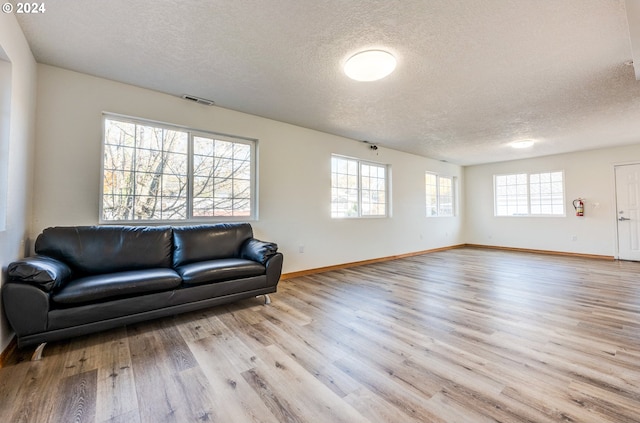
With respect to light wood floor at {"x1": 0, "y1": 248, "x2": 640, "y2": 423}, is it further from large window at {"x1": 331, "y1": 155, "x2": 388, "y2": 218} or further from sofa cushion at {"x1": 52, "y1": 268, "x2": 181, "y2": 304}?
large window at {"x1": 331, "y1": 155, "x2": 388, "y2": 218}

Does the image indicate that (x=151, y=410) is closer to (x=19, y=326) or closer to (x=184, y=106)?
(x=19, y=326)

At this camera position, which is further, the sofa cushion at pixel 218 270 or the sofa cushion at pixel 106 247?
the sofa cushion at pixel 218 270

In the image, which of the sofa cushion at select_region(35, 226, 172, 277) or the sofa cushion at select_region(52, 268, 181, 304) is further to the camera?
the sofa cushion at select_region(35, 226, 172, 277)

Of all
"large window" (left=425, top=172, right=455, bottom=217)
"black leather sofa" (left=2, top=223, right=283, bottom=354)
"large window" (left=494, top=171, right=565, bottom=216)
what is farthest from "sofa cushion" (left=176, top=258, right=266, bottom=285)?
"large window" (left=494, top=171, right=565, bottom=216)

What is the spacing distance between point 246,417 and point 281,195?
3187 millimetres

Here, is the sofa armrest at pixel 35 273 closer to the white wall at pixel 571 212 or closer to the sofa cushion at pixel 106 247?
the sofa cushion at pixel 106 247

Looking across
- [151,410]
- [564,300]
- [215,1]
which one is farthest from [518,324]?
[215,1]

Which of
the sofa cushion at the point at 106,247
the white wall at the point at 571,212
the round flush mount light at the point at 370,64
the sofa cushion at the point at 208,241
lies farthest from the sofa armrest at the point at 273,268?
the white wall at the point at 571,212

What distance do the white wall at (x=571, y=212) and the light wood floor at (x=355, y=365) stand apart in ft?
12.6

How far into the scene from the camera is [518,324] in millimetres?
2502

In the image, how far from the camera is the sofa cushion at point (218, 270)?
2.62 meters

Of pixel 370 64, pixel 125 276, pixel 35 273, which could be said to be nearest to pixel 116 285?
pixel 125 276

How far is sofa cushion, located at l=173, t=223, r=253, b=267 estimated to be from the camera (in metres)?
3.03

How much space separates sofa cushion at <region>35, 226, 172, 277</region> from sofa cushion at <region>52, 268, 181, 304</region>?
8.0 inches
